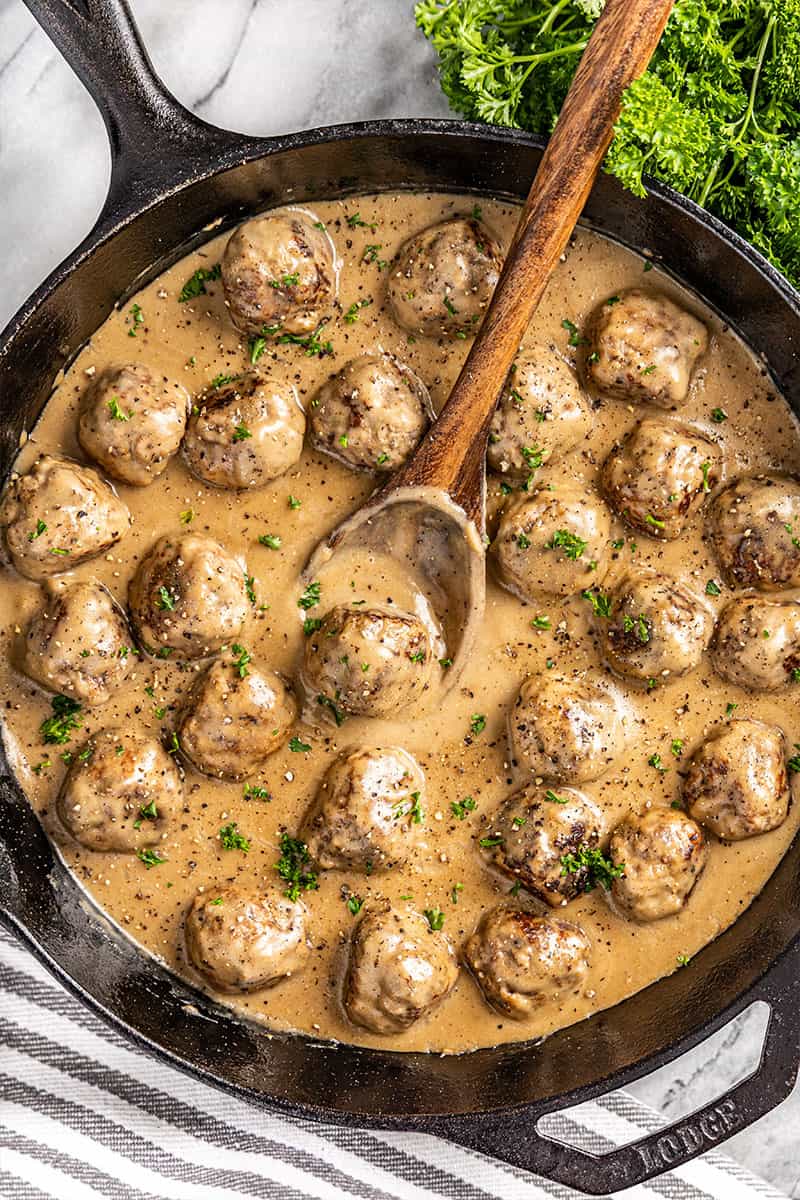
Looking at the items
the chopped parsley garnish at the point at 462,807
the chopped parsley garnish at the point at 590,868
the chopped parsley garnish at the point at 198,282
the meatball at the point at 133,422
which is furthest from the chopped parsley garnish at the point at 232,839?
the chopped parsley garnish at the point at 198,282

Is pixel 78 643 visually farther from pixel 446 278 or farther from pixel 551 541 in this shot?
pixel 446 278

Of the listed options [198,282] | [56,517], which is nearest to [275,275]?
[198,282]

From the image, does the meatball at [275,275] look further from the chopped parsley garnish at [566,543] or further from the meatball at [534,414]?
the chopped parsley garnish at [566,543]

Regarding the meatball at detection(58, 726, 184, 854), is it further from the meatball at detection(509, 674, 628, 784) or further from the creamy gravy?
the meatball at detection(509, 674, 628, 784)

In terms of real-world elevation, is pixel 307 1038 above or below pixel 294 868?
below

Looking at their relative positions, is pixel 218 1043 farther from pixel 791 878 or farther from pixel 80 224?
pixel 80 224

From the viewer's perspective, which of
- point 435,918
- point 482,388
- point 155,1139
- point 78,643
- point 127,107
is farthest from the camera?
point 155,1139
